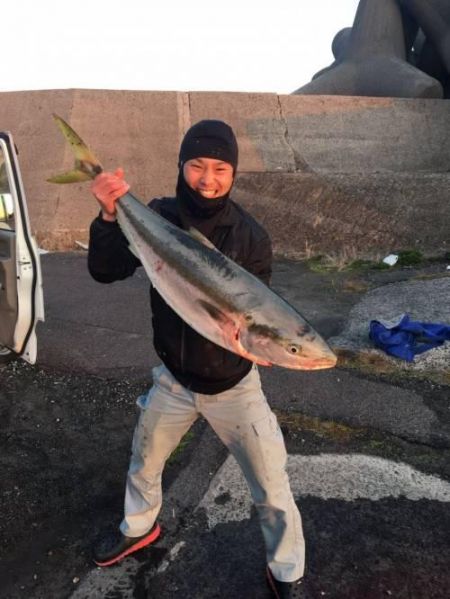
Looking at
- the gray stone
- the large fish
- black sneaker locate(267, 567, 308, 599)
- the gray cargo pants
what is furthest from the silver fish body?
the gray stone

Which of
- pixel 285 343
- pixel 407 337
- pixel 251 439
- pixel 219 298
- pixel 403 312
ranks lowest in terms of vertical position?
pixel 403 312

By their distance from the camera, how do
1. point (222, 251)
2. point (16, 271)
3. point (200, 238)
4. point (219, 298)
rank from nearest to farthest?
point (219, 298) < point (200, 238) < point (222, 251) < point (16, 271)

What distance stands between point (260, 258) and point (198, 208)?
36 cm

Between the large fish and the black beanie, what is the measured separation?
32cm

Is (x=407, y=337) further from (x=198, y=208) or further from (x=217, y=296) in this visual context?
(x=217, y=296)

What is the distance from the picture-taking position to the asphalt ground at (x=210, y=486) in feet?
8.48

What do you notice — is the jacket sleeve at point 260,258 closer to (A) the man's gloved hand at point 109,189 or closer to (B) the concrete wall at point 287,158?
(A) the man's gloved hand at point 109,189

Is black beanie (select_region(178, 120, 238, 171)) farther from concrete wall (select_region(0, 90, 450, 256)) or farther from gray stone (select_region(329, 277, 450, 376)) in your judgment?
concrete wall (select_region(0, 90, 450, 256))

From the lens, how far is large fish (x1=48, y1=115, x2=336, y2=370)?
178cm

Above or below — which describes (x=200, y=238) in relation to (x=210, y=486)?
above

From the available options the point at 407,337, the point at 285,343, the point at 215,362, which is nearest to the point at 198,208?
the point at 215,362

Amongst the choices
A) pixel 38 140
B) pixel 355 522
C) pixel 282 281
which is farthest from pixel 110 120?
pixel 355 522

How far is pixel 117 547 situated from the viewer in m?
2.64

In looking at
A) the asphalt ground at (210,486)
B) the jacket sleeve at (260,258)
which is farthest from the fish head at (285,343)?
the asphalt ground at (210,486)
